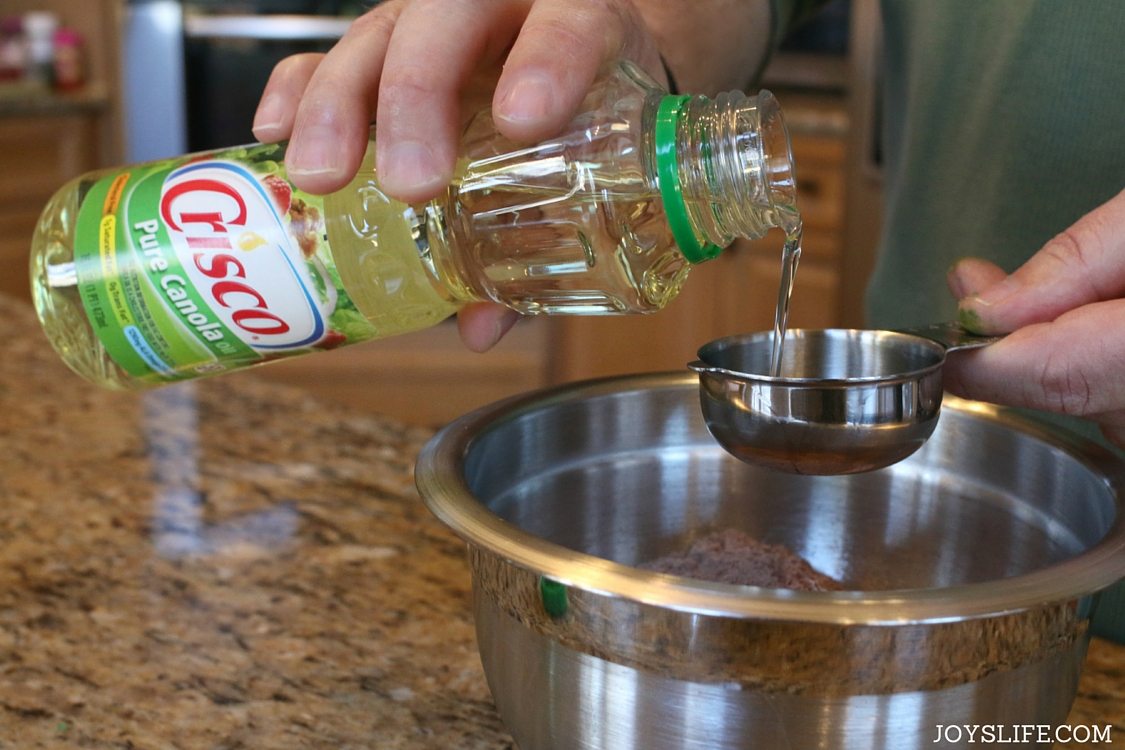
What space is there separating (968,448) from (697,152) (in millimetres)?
240

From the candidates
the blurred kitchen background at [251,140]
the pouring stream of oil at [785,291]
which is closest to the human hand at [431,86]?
the pouring stream of oil at [785,291]

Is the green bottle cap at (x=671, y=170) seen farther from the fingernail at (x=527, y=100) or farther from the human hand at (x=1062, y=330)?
the human hand at (x=1062, y=330)

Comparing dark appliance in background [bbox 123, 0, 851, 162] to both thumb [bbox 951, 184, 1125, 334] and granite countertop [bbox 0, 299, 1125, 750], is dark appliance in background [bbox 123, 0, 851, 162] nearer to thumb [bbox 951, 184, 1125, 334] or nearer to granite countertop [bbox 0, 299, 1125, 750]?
granite countertop [bbox 0, 299, 1125, 750]

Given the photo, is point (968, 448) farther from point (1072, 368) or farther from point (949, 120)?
point (949, 120)

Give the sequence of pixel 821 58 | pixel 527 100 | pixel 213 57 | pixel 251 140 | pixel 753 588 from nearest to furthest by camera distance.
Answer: pixel 753 588 < pixel 527 100 < pixel 821 58 < pixel 251 140 < pixel 213 57

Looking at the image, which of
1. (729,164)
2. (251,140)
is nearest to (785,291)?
(729,164)

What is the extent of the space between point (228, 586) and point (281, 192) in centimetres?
28

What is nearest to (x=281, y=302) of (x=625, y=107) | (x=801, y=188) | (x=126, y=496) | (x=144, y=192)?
(x=144, y=192)

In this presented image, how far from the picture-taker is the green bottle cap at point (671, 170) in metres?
0.56

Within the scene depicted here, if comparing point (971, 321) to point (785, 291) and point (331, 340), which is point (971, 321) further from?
point (331, 340)

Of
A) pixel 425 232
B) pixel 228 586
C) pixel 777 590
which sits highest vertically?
pixel 425 232

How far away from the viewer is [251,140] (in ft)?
9.06

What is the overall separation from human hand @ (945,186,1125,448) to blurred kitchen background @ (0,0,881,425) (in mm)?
1907

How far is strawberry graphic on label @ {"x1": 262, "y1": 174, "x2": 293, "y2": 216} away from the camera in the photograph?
63 cm
